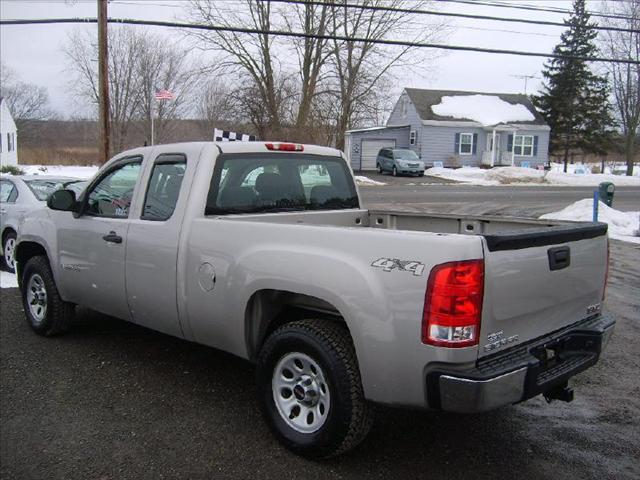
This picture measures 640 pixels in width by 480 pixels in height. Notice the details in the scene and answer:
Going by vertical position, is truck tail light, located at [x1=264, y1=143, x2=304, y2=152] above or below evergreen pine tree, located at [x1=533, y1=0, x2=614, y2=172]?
below

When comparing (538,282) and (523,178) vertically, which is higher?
(523,178)

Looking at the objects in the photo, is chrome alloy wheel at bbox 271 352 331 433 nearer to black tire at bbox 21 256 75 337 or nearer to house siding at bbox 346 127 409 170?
black tire at bbox 21 256 75 337

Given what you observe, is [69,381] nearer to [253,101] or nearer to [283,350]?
[283,350]

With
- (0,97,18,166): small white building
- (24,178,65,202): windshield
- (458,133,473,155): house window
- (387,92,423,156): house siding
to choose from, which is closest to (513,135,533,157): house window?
(458,133,473,155): house window

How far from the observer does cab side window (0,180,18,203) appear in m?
9.02

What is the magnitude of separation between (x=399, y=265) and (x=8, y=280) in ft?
23.3

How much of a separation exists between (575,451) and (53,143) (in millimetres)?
70166

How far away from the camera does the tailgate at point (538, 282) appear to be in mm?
2764

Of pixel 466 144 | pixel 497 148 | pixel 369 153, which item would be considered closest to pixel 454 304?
pixel 369 153

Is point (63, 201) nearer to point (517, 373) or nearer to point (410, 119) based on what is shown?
point (517, 373)

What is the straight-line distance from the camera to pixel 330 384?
3.10 m

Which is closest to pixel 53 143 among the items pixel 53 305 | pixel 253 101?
pixel 253 101

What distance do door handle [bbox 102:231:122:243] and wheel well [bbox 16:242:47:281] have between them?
1.43m

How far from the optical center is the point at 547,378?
3045 mm
